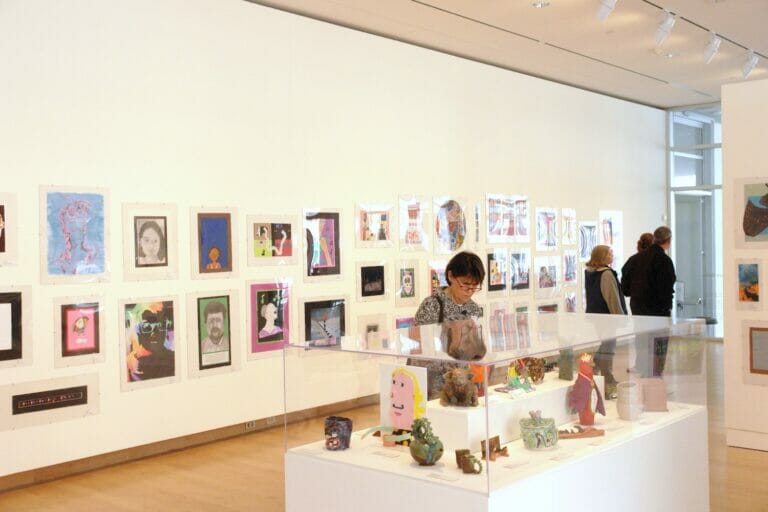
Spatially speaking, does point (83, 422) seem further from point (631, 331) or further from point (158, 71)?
point (631, 331)

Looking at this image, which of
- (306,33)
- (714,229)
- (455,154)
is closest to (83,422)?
(306,33)

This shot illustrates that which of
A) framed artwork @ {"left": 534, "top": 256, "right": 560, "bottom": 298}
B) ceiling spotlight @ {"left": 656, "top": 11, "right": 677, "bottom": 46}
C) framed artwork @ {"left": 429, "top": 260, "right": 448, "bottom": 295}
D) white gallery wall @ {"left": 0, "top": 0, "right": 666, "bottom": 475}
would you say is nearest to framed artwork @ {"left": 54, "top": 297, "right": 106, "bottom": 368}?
white gallery wall @ {"left": 0, "top": 0, "right": 666, "bottom": 475}

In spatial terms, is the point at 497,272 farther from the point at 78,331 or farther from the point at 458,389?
the point at 458,389

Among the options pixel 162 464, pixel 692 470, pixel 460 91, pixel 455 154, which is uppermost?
pixel 460 91

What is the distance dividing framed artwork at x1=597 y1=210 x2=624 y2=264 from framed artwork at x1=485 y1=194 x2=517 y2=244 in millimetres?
2727

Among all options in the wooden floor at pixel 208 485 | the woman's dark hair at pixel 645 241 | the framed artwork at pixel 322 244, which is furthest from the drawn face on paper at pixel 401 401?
the woman's dark hair at pixel 645 241

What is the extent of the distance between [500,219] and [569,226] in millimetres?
2004

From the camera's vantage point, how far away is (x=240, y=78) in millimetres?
8250

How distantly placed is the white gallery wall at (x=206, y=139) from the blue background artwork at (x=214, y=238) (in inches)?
5.9

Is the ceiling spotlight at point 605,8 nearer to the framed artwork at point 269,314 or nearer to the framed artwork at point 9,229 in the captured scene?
the framed artwork at point 269,314

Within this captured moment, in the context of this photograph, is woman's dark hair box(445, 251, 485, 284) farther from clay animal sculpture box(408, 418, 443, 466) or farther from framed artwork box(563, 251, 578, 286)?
framed artwork box(563, 251, 578, 286)

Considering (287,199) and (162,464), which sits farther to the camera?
(287,199)

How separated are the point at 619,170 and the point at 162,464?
10.0 m

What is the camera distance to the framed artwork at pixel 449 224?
34.8 ft
